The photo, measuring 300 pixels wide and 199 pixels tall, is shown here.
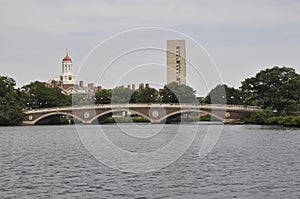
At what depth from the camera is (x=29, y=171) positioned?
95.2 feet

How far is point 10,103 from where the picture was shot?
314 feet

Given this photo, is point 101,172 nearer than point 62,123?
Yes

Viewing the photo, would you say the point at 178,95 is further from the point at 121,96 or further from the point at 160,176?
the point at 160,176

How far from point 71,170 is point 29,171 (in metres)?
2.06

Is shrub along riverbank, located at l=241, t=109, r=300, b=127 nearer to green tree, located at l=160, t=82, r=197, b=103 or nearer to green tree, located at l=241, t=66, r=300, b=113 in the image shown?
green tree, located at l=241, t=66, r=300, b=113

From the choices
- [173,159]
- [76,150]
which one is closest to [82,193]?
[173,159]

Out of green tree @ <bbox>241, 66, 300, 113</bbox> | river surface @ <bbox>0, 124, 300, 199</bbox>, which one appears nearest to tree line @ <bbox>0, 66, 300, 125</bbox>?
green tree @ <bbox>241, 66, 300, 113</bbox>

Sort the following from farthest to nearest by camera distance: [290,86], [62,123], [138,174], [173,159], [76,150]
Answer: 1. [62,123]
2. [290,86]
3. [76,150]
4. [173,159]
5. [138,174]

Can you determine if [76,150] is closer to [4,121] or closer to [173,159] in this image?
[173,159]

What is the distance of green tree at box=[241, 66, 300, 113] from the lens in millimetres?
82250

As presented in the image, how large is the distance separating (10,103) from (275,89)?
42.3 metres

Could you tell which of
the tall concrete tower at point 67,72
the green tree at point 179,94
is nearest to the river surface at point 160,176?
the green tree at point 179,94

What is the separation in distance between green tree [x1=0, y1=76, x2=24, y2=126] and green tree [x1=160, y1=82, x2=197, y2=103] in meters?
33.4

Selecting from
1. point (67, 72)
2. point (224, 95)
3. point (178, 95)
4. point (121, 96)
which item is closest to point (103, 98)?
point (178, 95)
